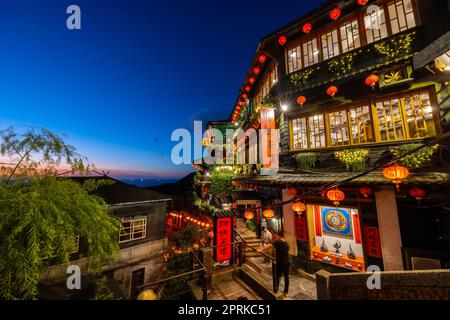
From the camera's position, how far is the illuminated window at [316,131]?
33.2 feet

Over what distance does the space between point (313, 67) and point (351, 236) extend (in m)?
9.37

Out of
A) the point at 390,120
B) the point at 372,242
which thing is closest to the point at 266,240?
the point at 372,242

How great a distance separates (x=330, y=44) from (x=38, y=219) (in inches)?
538

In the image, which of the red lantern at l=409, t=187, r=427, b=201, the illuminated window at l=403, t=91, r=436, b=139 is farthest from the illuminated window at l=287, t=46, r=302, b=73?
the red lantern at l=409, t=187, r=427, b=201

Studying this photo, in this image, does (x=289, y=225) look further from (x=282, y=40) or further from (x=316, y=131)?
(x=282, y=40)

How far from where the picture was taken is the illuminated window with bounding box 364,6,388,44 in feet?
27.9

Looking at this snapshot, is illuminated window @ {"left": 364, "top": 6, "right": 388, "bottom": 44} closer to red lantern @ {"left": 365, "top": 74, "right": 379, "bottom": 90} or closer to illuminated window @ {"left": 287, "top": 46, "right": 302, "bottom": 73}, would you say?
red lantern @ {"left": 365, "top": 74, "right": 379, "bottom": 90}

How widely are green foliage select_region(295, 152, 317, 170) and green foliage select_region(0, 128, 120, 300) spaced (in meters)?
9.41

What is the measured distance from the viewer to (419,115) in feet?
25.5

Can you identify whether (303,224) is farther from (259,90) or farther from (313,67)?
(259,90)

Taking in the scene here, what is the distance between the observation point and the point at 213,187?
62.2 feet

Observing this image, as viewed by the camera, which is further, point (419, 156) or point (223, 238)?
point (223, 238)

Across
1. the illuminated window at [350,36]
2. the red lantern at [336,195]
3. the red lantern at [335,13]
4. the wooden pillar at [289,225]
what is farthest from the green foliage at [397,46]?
the wooden pillar at [289,225]
